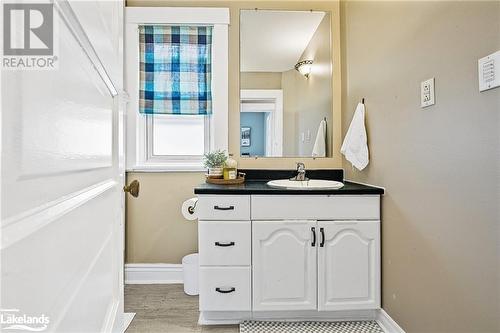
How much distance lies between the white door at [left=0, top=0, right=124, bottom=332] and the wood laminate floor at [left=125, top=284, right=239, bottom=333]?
1197 mm

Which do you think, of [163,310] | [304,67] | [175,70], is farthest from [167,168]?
[304,67]

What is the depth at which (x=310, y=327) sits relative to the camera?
71.2 inches

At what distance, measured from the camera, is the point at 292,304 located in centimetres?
179

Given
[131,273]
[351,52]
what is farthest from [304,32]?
[131,273]

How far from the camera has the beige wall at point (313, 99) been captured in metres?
2.42

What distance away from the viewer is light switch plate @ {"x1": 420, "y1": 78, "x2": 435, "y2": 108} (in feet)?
4.35

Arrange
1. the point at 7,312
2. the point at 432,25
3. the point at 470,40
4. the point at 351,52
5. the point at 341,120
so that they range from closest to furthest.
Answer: the point at 7,312 → the point at 470,40 → the point at 432,25 → the point at 351,52 → the point at 341,120

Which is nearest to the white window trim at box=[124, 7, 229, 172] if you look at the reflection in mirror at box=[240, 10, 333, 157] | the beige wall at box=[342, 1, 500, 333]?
the reflection in mirror at box=[240, 10, 333, 157]

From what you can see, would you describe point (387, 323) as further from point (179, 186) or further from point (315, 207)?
point (179, 186)

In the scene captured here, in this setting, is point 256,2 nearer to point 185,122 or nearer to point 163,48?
point 163,48

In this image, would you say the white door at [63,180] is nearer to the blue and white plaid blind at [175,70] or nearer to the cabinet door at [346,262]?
the cabinet door at [346,262]

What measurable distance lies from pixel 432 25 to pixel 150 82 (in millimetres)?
1938

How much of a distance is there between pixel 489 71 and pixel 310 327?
1.56 meters

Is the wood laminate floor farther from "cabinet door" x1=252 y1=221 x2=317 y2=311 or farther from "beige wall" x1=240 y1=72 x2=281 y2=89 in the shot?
"beige wall" x1=240 y1=72 x2=281 y2=89
